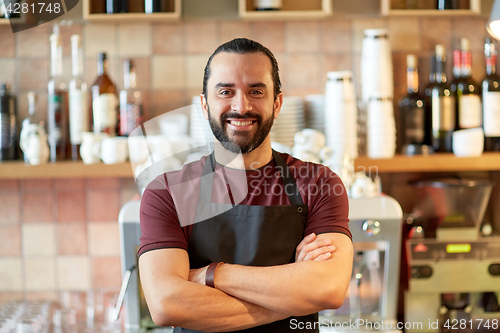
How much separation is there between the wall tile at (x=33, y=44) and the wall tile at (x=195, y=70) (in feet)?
1.96

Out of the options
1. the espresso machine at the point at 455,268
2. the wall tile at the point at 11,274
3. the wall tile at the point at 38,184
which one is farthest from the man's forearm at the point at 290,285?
the wall tile at the point at 11,274

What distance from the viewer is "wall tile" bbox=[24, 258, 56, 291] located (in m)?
1.86

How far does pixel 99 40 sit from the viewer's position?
1813 mm

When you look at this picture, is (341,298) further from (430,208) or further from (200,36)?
(200,36)

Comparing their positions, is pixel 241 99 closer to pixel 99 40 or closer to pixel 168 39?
pixel 168 39

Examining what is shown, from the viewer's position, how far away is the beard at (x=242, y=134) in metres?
1.03

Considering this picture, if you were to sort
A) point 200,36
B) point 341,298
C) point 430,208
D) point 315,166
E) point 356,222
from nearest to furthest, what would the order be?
point 341,298 < point 315,166 < point 356,222 < point 430,208 < point 200,36

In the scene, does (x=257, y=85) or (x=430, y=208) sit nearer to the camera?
→ (x=257, y=85)

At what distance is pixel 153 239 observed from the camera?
1.00 metres

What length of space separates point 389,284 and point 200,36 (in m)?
1.20

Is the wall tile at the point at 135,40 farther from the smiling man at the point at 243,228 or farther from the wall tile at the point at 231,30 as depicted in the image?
the smiling man at the point at 243,228

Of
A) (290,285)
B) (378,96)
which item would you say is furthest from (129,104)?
(290,285)

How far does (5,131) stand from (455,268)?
1.72 metres

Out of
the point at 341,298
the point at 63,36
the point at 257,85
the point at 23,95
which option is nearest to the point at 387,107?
the point at 257,85
